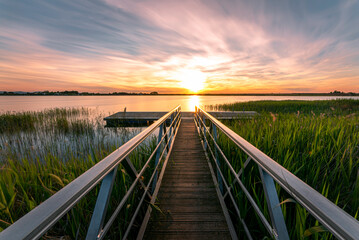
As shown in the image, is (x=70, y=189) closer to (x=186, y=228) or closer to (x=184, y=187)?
(x=186, y=228)

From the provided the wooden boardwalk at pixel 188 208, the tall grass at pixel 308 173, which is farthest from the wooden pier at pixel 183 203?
the tall grass at pixel 308 173

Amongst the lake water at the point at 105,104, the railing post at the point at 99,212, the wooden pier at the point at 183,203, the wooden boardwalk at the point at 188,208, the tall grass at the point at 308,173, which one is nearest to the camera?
the wooden pier at the point at 183,203

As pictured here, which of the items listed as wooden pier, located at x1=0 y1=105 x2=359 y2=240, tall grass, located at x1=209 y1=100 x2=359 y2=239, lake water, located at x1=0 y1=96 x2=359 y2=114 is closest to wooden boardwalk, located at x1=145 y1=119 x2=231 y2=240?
wooden pier, located at x1=0 y1=105 x2=359 y2=240

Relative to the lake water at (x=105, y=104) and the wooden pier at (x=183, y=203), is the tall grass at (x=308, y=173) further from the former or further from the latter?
the lake water at (x=105, y=104)

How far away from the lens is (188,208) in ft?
7.18

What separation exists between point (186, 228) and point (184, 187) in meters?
0.86

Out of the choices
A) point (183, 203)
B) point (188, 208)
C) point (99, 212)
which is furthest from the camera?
point (183, 203)

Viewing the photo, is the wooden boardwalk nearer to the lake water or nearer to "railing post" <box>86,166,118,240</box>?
"railing post" <box>86,166,118,240</box>

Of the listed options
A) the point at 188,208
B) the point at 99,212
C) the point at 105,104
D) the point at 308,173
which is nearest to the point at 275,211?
the point at 99,212

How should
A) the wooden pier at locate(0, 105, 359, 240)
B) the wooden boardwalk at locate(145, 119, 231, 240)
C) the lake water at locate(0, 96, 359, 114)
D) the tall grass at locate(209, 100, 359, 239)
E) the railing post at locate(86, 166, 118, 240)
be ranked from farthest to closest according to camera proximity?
the lake water at locate(0, 96, 359, 114) < the wooden boardwalk at locate(145, 119, 231, 240) < the tall grass at locate(209, 100, 359, 239) < the railing post at locate(86, 166, 118, 240) < the wooden pier at locate(0, 105, 359, 240)

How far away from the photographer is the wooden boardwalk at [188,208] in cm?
179

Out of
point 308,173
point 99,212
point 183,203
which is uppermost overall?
point 99,212

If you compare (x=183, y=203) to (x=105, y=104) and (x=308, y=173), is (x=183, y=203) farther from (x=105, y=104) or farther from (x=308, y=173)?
(x=105, y=104)

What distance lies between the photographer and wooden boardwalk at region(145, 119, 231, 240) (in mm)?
1791
